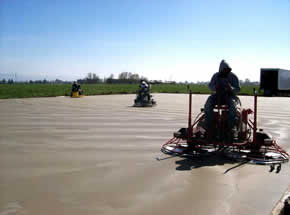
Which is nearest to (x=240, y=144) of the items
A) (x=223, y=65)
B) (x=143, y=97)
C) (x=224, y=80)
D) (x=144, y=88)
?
(x=224, y=80)

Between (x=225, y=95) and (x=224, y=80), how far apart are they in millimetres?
396

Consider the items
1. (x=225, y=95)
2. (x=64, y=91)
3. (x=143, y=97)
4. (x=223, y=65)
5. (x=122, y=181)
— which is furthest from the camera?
(x=64, y=91)

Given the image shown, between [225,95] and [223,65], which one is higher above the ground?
[223,65]

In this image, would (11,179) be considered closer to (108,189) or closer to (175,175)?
(108,189)

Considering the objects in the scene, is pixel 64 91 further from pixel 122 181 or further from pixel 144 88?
pixel 122 181

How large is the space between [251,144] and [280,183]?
1.54m

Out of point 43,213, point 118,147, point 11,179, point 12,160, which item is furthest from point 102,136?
point 43,213

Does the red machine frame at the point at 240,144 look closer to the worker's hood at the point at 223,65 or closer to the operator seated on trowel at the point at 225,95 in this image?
the operator seated on trowel at the point at 225,95

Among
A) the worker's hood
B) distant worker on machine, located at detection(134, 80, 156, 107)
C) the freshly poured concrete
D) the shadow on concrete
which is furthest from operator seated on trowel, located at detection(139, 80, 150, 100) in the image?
the shadow on concrete

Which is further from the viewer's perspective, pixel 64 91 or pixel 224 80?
pixel 64 91

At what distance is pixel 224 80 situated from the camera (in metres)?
6.48

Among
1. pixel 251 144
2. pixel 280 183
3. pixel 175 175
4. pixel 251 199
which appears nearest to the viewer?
pixel 251 199

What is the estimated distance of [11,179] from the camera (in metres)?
4.63

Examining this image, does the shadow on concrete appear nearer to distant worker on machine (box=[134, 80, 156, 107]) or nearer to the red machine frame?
the red machine frame
